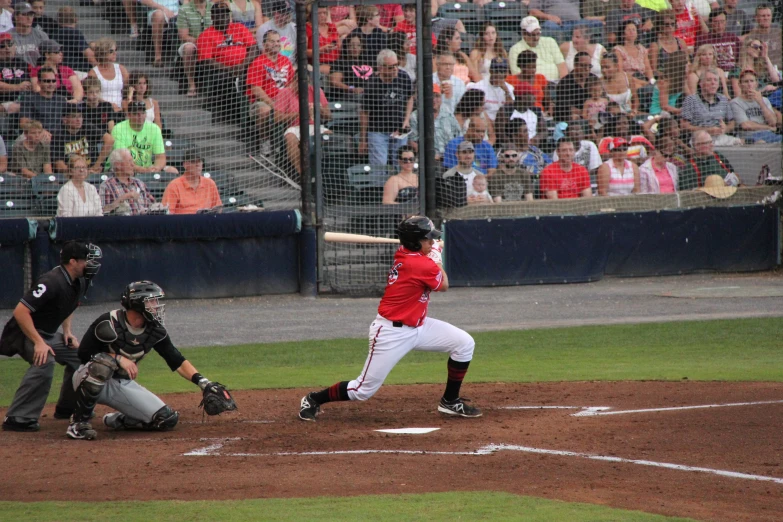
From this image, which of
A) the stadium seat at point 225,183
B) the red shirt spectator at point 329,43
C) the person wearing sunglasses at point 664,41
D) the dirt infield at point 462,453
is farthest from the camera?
the person wearing sunglasses at point 664,41

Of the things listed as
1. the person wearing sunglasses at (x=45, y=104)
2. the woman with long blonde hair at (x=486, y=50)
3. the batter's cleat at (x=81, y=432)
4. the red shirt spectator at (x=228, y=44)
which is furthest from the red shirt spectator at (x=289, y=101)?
the batter's cleat at (x=81, y=432)

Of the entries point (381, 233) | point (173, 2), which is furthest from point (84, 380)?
point (173, 2)

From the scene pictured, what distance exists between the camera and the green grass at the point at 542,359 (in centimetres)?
923

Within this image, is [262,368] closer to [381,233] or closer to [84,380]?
[84,380]

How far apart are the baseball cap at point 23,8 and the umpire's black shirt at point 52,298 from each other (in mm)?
7999

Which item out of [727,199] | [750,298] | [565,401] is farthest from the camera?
[727,199]

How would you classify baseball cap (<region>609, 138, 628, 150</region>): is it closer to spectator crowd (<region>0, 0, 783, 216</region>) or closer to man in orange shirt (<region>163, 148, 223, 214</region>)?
spectator crowd (<region>0, 0, 783, 216</region>)

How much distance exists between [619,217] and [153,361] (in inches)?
314

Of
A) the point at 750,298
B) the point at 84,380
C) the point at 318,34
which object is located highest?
the point at 318,34

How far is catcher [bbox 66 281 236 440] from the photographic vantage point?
6.93 metres

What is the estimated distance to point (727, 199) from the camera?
Result: 16.1 metres

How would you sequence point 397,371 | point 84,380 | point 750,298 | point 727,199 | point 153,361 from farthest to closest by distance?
point 727,199 < point 750,298 < point 153,361 < point 397,371 < point 84,380

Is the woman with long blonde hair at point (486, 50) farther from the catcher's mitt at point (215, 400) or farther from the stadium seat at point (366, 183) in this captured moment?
the catcher's mitt at point (215, 400)

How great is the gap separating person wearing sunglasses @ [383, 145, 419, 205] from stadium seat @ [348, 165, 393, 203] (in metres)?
0.11
